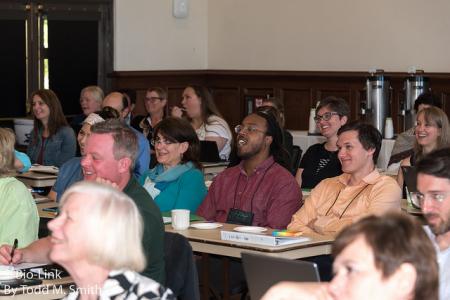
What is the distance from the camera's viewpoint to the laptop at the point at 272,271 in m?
3.57

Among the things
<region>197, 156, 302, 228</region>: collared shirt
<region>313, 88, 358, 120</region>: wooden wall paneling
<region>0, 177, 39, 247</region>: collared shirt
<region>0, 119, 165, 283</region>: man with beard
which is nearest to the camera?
<region>0, 119, 165, 283</region>: man with beard

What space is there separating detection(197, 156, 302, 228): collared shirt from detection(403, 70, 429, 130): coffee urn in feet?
14.4

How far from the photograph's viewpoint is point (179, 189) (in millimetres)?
6270

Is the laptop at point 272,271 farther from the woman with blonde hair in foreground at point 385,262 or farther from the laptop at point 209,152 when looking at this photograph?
the laptop at point 209,152

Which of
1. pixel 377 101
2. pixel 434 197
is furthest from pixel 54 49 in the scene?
pixel 434 197

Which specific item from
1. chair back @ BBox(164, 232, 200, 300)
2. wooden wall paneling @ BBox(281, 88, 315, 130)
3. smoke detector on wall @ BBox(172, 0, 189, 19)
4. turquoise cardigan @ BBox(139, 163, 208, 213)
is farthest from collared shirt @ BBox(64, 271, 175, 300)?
smoke detector on wall @ BBox(172, 0, 189, 19)

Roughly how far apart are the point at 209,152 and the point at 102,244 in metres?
6.12

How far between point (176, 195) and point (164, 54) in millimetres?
6494

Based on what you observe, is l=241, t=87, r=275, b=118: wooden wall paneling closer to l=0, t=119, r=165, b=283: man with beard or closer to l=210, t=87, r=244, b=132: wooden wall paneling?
l=210, t=87, r=244, b=132: wooden wall paneling

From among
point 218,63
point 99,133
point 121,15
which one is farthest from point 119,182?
point 218,63

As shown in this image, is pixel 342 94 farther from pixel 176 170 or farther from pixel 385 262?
pixel 385 262

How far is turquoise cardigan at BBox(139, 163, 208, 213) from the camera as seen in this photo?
A: 6242 mm

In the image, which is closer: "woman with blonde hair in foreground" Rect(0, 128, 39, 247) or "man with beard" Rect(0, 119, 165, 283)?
"man with beard" Rect(0, 119, 165, 283)

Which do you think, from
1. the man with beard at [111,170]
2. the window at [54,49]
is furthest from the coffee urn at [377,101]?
the man with beard at [111,170]
